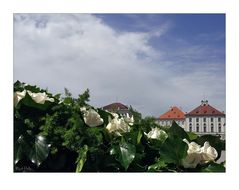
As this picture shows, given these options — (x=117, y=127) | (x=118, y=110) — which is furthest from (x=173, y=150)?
(x=118, y=110)

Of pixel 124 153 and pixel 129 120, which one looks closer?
pixel 124 153

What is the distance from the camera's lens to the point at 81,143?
0.91 metres

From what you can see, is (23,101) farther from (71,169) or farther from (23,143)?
(71,169)

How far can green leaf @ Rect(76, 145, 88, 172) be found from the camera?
88 centimetres

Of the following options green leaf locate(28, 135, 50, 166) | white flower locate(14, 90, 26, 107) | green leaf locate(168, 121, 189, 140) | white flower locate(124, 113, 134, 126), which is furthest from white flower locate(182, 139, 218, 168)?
white flower locate(14, 90, 26, 107)

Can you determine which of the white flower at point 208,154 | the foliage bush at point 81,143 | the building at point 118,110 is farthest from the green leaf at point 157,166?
the building at point 118,110

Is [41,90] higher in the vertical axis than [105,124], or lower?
higher

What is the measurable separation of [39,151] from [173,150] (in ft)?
1.19

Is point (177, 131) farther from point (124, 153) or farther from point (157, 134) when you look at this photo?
point (124, 153)

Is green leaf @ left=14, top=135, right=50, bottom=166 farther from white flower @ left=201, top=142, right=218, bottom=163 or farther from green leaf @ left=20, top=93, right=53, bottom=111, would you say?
white flower @ left=201, top=142, right=218, bottom=163

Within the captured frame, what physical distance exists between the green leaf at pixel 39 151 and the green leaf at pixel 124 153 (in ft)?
0.59
